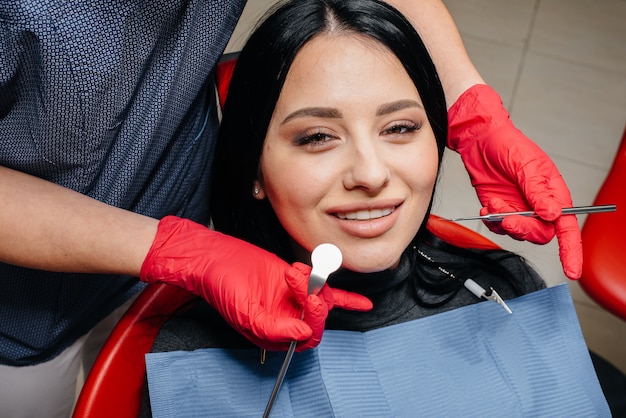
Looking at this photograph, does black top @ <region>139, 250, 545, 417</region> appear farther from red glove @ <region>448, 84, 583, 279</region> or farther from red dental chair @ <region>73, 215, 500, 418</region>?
red glove @ <region>448, 84, 583, 279</region>

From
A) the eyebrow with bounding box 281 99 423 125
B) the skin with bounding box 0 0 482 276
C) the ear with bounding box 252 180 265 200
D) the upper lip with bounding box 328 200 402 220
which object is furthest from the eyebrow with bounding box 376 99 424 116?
the skin with bounding box 0 0 482 276

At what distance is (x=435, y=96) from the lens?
3.48 ft

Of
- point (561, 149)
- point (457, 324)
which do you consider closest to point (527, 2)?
point (561, 149)

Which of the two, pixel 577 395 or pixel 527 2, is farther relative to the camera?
pixel 527 2

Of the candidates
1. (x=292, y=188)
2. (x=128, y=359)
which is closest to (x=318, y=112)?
(x=292, y=188)

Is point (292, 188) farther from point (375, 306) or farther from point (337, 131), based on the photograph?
point (375, 306)

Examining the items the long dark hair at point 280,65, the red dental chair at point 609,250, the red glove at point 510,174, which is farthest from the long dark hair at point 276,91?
the red dental chair at point 609,250

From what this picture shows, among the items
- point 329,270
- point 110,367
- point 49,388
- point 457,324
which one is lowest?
point 49,388

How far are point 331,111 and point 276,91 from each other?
0.35ft

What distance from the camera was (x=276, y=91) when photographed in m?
0.99

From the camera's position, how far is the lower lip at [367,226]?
957 millimetres

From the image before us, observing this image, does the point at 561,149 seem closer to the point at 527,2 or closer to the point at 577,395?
the point at 527,2

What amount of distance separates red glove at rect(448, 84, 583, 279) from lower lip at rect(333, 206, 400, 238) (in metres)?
0.24

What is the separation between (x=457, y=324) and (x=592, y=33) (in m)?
→ 2.07
